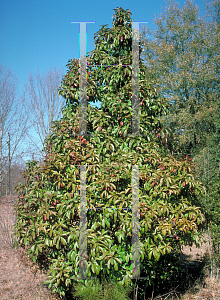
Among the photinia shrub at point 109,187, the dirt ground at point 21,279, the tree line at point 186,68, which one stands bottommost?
the dirt ground at point 21,279

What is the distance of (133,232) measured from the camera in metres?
2.62

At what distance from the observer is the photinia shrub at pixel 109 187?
2.62 metres

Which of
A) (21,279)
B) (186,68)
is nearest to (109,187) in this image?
(21,279)

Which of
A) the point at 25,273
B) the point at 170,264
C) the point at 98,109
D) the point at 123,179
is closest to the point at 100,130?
the point at 98,109

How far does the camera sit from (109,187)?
103 inches

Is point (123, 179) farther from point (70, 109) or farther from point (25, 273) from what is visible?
point (25, 273)

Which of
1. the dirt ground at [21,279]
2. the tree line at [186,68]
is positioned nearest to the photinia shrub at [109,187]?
the dirt ground at [21,279]

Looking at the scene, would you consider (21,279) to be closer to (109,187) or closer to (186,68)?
(109,187)

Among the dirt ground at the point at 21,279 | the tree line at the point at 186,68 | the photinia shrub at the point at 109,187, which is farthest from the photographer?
the tree line at the point at 186,68

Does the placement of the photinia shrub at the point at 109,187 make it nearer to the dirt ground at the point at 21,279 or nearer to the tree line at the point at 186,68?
the dirt ground at the point at 21,279

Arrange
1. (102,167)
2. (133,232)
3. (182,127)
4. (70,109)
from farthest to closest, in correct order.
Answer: (182,127) → (70,109) → (102,167) → (133,232)

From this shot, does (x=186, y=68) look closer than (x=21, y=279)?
No

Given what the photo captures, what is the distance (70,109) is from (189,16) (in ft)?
46.1

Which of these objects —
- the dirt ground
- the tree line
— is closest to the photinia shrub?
the dirt ground
